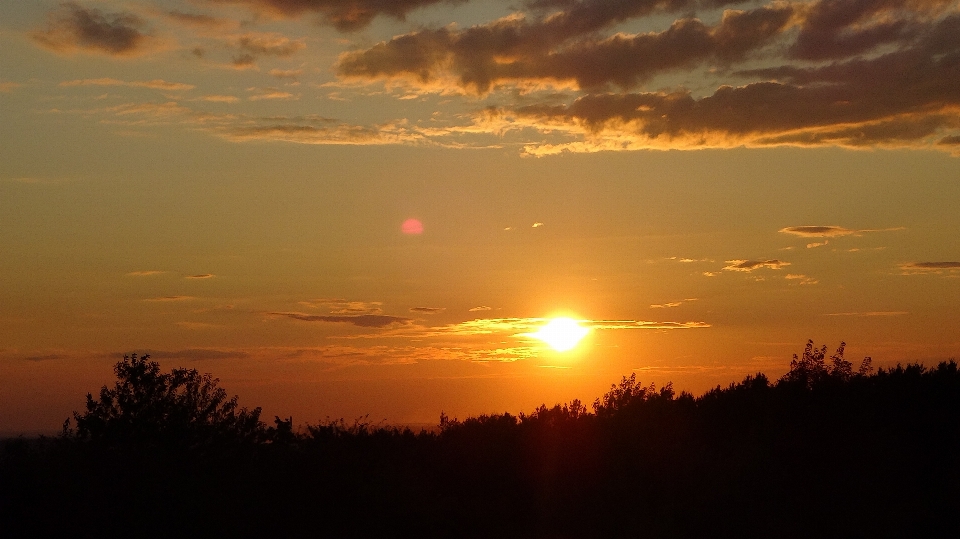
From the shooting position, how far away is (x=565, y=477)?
17.1 metres

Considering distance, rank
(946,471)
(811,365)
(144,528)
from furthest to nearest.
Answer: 1. (811,365)
2. (946,471)
3. (144,528)

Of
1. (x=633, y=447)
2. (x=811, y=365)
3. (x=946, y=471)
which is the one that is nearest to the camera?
(x=946, y=471)

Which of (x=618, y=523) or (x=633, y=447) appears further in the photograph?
(x=633, y=447)

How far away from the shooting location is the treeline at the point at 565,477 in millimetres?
14680

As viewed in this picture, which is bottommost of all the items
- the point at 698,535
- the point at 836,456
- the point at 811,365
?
the point at 698,535

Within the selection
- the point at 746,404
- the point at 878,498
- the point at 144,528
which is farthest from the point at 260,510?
the point at 746,404

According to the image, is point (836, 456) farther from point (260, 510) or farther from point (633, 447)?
point (260, 510)

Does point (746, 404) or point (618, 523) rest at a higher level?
point (746, 404)

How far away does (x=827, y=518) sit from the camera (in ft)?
50.0

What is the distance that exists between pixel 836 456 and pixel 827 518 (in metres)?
2.32

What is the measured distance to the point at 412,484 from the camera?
52.1ft

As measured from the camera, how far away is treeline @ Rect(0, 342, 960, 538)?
14.7 metres

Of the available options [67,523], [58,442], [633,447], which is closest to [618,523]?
[633,447]

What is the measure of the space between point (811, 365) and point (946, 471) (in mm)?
7339
